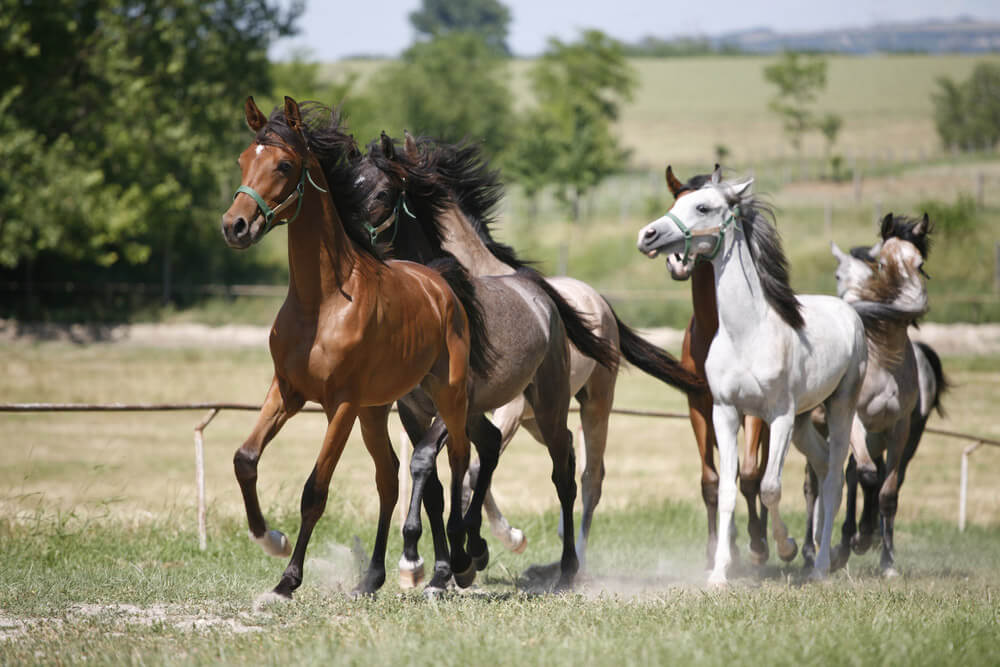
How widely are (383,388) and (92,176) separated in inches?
1068

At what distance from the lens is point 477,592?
276 inches

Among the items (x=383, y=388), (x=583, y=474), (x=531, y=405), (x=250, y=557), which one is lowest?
(x=250, y=557)

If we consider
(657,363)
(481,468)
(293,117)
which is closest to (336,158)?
(293,117)

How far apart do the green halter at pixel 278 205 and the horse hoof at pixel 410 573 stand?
7.15 feet

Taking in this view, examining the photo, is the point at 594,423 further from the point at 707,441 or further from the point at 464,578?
the point at 464,578

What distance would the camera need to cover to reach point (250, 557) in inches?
325

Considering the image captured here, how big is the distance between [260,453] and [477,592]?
2175mm

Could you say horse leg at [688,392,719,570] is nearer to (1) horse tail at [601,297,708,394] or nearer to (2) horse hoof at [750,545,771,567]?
(1) horse tail at [601,297,708,394]

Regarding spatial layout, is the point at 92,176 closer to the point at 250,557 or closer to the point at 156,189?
the point at 156,189

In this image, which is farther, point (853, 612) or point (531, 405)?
point (531, 405)

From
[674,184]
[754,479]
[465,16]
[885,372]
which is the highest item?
Result: [465,16]

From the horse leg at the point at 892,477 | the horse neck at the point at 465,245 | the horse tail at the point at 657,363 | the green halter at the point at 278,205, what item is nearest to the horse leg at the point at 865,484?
the horse leg at the point at 892,477

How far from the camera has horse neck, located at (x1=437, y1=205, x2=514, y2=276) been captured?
8023 millimetres

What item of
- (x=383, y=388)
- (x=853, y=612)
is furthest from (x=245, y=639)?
(x=853, y=612)
